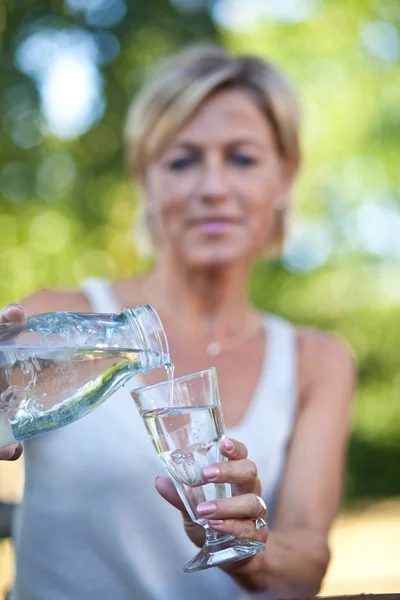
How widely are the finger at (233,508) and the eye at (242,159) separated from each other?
1.19 metres

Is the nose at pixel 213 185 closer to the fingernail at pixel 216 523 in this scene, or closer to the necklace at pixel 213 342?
the necklace at pixel 213 342

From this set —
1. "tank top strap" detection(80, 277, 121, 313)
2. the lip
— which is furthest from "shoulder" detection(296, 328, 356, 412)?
"tank top strap" detection(80, 277, 121, 313)

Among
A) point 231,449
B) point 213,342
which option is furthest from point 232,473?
point 213,342

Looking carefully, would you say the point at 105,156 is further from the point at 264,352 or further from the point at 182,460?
the point at 182,460

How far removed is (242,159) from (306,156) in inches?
205

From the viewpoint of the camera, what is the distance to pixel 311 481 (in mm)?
1825

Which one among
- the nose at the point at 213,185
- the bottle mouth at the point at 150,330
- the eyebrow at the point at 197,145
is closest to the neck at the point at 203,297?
the nose at the point at 213,185

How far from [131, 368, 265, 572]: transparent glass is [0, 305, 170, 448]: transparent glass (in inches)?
3.1

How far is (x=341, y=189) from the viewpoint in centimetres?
818

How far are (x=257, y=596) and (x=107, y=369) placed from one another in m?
0.72

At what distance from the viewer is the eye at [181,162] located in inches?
82.3

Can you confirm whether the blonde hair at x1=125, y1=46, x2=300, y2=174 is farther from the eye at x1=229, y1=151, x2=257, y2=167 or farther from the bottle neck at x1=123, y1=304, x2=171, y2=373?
the bottle neck at x1=123, y1=304, x2=171, y2=373

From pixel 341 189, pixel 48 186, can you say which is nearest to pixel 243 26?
pixel 341 189

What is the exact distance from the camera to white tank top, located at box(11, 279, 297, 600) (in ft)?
5.78
